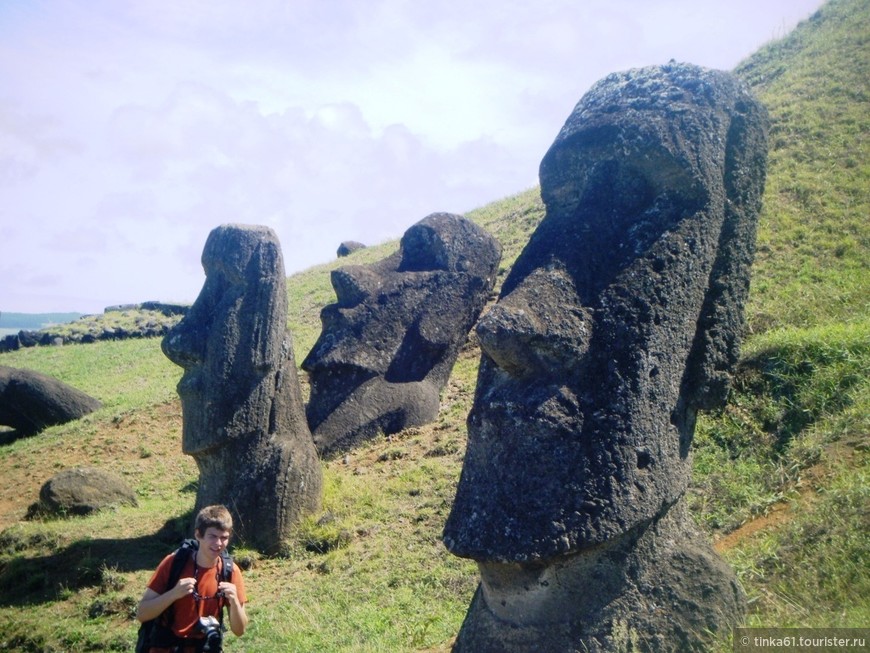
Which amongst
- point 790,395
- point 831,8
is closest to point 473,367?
point 790,395

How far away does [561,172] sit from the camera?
4918 mm

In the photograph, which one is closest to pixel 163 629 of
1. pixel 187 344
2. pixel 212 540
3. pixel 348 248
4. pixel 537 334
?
pixel 212 540

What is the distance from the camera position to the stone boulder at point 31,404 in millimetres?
17000

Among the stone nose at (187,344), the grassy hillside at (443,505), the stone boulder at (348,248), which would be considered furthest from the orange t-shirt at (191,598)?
the stone boulder at (348,248)

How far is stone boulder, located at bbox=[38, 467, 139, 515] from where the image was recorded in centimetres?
1070

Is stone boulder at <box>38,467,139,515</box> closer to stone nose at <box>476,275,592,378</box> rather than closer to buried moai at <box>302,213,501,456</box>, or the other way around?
buried moai at <box>302,213,501,456</box>

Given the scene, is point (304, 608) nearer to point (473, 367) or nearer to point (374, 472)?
point (374, 472)

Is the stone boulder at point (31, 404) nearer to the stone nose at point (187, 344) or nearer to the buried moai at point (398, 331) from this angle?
the buried moai at point (398, 331)

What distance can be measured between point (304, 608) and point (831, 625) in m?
4.36

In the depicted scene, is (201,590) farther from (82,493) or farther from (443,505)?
(82,493)

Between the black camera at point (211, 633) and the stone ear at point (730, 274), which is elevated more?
the stone ear at point (730, 274)

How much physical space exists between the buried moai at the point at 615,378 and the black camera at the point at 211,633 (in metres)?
1.34

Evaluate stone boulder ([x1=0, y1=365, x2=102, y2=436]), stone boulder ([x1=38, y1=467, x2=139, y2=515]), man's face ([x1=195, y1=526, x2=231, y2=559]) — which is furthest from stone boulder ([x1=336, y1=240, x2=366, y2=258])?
man's face ([x1=195, y1=526, x2=231, y2=559])

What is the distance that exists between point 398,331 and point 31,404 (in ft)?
27.8
